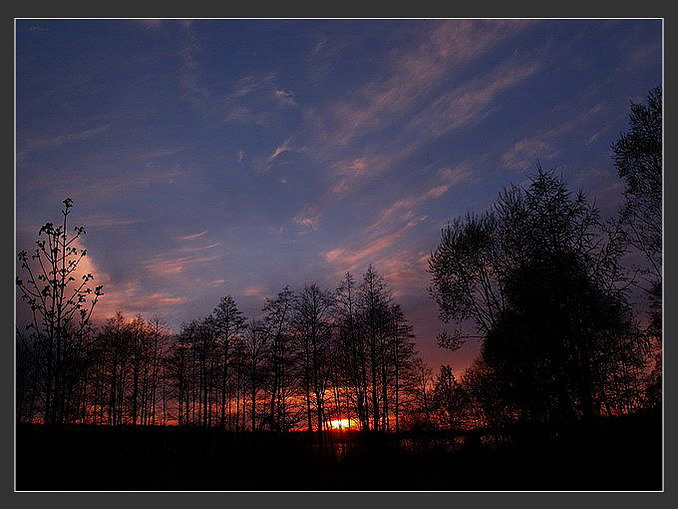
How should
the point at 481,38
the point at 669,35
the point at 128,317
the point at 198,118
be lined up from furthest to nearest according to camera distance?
the point at 128,317 < the point at 198,118 < the point at 481,38 < the point at 669,35

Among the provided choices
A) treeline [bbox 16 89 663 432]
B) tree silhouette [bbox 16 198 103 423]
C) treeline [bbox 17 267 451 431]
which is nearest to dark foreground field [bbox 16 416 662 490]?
treeline [bbox 16 89 663 432]

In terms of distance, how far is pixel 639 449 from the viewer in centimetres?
892

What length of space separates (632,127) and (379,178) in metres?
5.56

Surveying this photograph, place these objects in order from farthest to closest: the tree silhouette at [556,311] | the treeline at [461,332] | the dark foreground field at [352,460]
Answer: the tree silhouette at [556,311]
the dark foreground field at [352,460]
the treeline at [461,332]

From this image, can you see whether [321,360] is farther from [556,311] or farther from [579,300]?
[579,300]

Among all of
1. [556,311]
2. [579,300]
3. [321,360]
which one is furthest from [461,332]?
[321,360]

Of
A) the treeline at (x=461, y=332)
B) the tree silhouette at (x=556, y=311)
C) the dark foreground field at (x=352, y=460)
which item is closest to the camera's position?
the treeline at (x=461, y=332)

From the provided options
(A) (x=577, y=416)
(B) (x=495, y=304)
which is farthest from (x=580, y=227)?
(A) (x=577, y=416)

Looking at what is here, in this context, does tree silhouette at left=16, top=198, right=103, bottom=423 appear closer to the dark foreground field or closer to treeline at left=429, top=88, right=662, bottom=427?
the dark foreground field

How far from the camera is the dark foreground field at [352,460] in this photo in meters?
8.59

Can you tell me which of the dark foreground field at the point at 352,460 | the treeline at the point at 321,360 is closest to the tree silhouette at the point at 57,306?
the dark foreground field at the point at 352,460

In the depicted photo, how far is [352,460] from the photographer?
1164 centimetres

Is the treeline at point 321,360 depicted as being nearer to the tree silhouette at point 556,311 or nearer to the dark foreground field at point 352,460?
the dark foreground field at point 352,460

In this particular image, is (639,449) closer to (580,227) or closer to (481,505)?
(481,505)
